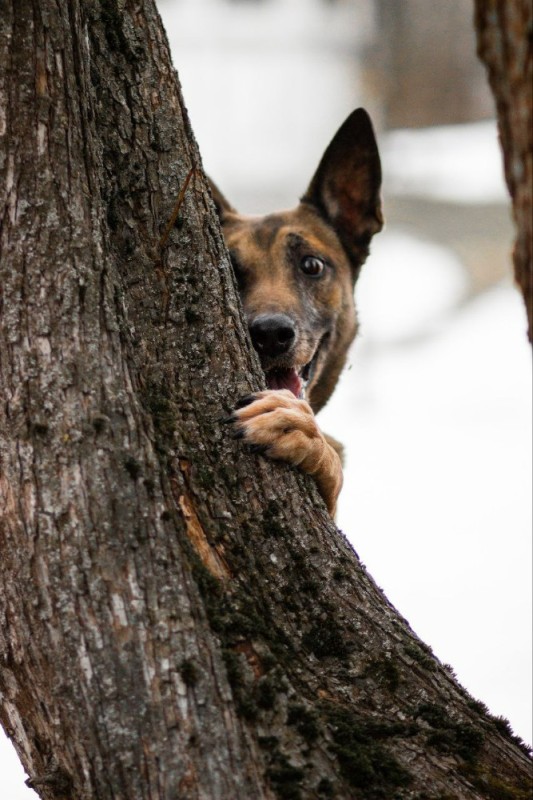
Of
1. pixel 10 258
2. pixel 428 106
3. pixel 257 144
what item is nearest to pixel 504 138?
pixel 10 258

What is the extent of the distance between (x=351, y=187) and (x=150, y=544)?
12.0 feet

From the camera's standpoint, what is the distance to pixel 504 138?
1593mm

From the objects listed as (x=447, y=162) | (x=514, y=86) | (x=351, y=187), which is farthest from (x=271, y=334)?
(x=447, y=162)

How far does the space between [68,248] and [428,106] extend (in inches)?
310

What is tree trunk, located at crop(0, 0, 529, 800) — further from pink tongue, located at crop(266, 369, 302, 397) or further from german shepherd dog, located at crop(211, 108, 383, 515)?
pink tongue, located at crop(266, 369, 302, 397)

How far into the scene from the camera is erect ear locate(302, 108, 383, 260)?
4.86 meters

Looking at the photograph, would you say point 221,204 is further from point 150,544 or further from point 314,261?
point 150,544

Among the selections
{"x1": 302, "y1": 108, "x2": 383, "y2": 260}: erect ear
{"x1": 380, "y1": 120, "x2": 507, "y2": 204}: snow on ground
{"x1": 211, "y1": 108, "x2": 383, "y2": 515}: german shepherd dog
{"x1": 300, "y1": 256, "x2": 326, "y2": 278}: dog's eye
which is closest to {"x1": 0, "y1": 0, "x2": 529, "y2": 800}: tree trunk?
{"x1": 211, "y1": 108, "x2": 383, "y2": 515}: german shepherd dog

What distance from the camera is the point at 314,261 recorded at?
491 centimetres

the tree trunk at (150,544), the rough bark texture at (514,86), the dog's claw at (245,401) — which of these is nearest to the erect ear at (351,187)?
the tree trunk at (150,544)

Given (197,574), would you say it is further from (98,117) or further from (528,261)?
(98,117)

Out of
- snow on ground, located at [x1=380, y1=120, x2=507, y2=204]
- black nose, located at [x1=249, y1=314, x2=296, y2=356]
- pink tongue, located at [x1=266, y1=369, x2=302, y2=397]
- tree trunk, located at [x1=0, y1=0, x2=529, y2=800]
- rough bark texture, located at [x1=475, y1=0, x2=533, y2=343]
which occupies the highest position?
snow on ground, located at [x1=380, y1=120, x2=507, y2=204]

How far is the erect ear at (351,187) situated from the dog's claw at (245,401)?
9.12 ft

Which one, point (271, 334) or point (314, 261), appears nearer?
point (271, 334)
